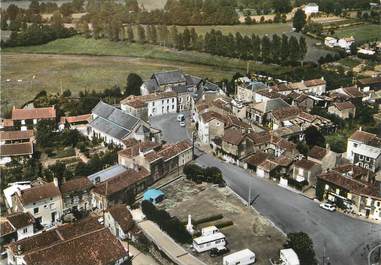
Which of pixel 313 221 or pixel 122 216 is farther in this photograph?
pixel 313 221

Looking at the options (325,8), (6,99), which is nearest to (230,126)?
(6,99)

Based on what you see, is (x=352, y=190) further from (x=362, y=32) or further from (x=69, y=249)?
(x=362, y=32)

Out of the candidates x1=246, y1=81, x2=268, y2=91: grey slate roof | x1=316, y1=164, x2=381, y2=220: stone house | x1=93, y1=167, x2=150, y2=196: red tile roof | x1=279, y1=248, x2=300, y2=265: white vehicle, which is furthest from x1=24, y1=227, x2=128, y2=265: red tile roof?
x1=246, y1=81, x2=268, y2=91: grey slate roof

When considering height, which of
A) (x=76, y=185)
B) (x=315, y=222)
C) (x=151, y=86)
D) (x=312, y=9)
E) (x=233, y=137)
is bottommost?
(x=315, y=222)

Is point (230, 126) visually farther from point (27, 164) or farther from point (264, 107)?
point (27, 164)

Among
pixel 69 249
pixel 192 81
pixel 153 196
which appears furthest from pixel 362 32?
pixel 69 249

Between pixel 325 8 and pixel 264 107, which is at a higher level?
pixel 325 8

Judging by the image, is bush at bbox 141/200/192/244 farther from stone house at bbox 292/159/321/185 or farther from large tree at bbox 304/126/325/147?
A: large tree at bbox 304/126/325/147

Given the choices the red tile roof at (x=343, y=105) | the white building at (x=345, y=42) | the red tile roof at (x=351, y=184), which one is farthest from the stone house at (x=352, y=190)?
the white building at (x=345, y=42)
